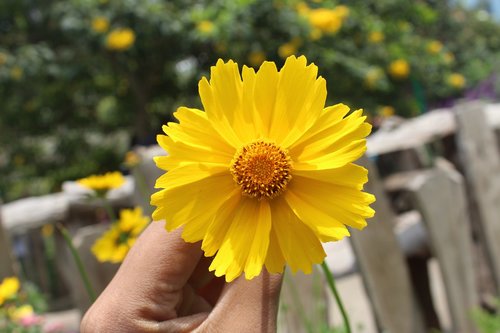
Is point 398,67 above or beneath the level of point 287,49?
beneath

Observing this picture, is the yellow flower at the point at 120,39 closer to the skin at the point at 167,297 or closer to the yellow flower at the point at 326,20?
the yellow flower at the point at 326,20

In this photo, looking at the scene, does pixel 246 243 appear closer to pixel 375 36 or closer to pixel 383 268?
pixel 383 268

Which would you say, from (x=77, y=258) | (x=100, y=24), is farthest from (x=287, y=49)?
(x=77, y=258)

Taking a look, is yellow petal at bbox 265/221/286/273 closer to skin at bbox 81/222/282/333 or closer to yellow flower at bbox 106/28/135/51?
skin at bbox 81/222/282/333

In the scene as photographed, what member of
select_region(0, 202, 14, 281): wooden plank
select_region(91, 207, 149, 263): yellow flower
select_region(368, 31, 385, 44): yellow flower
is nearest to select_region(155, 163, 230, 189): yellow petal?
select_region(91, 207, 149, 263): yellow flower

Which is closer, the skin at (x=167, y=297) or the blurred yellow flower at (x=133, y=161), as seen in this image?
the skin at (x=167, y=297)

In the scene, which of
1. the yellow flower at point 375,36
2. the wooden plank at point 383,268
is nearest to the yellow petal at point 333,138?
the wooden plank at point 383,268

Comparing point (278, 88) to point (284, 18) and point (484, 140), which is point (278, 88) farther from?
point (284, 18)
